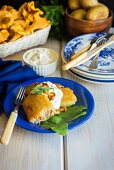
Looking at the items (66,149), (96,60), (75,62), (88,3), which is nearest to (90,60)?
(96,60)

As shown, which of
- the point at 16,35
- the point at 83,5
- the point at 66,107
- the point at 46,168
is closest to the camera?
the point at 46,168

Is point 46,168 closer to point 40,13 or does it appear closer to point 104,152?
point 104,152

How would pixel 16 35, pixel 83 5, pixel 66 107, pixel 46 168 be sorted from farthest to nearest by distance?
pixel 83 5, pixel 16 35, pixel 66 107, pixel 46 168

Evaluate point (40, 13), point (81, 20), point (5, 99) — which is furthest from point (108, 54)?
point (5, 99)

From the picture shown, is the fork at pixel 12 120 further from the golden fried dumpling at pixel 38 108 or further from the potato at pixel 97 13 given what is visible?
the potato at pixel 97 13

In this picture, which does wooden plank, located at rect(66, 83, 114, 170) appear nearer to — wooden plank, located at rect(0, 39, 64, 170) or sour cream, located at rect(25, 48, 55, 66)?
wooden plank, located at rect(0, 39, 64, 170)

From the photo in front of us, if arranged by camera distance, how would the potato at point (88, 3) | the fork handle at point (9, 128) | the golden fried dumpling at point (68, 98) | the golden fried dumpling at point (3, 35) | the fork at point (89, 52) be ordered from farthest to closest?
the potato at point (88, 3), the golden fried dumpling at point (3, 35), the fork at point (89, 52), the golden fried dumpling at point (68, 98), the fork handle at point (9, 128)

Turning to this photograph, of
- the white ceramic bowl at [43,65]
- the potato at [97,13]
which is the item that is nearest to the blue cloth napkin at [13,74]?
the white ceramic bowl at [43,65]

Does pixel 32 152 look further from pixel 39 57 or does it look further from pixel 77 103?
pixel 39 57
